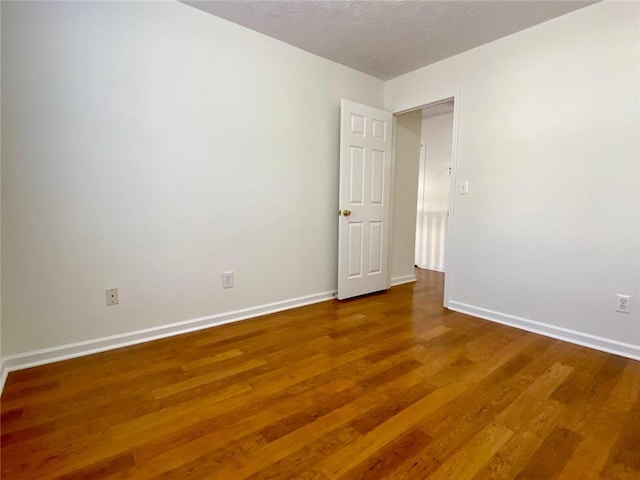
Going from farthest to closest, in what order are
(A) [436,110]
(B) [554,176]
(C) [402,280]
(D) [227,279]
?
(A) [436,110] < (C) [402,280] < (D) [227,279] < (B) [554,176]

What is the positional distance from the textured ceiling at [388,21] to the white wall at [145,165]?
7.0 inches

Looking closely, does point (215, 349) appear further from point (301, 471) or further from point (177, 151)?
point (177, 151)

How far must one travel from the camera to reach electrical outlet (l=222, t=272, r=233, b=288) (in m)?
2.61

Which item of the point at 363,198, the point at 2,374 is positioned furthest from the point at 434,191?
the point at 2,374

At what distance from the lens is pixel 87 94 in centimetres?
198

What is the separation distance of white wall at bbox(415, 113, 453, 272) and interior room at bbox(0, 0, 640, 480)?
191 centimetres

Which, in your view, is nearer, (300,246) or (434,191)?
(300,246)

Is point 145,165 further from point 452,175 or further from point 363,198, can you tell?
point 452,175

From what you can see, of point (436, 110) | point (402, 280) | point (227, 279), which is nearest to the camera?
point (227, 279)

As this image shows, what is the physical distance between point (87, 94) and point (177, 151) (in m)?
0.59

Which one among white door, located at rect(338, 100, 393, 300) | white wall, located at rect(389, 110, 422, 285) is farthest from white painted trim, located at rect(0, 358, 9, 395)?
white wall, located at rect(389, 110, 422, 285)

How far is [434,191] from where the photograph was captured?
505 cm

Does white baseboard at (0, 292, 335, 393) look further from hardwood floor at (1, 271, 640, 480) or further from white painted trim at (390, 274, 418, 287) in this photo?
white painted trim at (390, 274, 418, 287)

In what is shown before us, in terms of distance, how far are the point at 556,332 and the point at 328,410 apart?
196 centimetres
